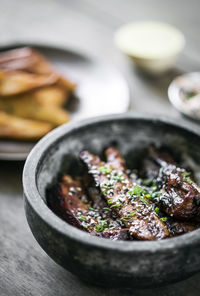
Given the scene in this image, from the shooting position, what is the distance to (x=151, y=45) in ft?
12.6

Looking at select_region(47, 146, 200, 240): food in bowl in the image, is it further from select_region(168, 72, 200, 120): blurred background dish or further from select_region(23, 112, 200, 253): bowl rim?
select_region(168, 72, 200, 120): blurred background dish

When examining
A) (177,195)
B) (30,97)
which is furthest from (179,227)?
(30,97)

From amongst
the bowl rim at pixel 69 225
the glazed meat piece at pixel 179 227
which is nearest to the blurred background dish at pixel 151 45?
the bowl rim at pixel 69 225

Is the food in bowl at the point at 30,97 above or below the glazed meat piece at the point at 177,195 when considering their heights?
below

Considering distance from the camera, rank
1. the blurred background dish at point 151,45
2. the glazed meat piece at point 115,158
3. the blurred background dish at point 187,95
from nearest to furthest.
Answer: the glazed meat piece at point 115,158 → the blurred background dish at point 187,95 → the blurred background dish at point 151,45

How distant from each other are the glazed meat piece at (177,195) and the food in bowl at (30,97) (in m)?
1.16

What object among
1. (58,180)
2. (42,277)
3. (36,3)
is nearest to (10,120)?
(58,180)

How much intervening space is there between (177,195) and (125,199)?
0.83 feet

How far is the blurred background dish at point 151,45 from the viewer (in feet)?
11.8

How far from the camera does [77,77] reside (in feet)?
11.6

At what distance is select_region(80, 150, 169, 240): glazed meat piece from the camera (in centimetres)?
167

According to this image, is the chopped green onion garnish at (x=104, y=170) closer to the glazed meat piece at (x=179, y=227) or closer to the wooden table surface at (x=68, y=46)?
the glazed meat piece at (x=179, y=227)

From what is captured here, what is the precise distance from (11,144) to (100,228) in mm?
1235

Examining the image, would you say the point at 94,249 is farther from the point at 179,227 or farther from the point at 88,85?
the point at 88,85
